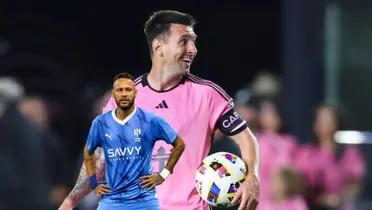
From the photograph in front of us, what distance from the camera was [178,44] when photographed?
611 cm

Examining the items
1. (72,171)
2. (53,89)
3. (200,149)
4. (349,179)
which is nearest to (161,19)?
(200,149)

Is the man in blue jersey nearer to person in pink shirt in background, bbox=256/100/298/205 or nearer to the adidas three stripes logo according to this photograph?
the adidas three stripes logo

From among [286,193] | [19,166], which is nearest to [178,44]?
[286,193]

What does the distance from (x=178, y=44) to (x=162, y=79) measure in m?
0.36

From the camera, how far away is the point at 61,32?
18.9 metres

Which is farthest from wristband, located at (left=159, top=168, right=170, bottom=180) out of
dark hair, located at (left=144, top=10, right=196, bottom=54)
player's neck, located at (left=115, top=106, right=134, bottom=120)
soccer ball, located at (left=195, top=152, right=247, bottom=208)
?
dark hair, located at (left=144, top=10, right=196, bottom=54)

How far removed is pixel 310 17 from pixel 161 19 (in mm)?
11128

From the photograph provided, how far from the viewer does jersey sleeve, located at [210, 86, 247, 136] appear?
6.60 m

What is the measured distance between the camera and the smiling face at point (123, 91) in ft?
17.9

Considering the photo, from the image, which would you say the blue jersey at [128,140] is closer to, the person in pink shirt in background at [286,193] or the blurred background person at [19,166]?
the person in pink shirt in background at [286,193]

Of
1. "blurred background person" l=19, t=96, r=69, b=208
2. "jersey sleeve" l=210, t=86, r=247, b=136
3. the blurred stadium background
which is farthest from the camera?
the blurred stadium background

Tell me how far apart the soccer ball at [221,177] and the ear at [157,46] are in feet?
1.72

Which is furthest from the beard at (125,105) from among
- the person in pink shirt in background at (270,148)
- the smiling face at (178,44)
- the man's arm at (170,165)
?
the person in pink shirt in background at (270,148)

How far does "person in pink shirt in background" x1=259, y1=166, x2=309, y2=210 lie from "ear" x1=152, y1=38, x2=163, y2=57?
6399 millimetres
